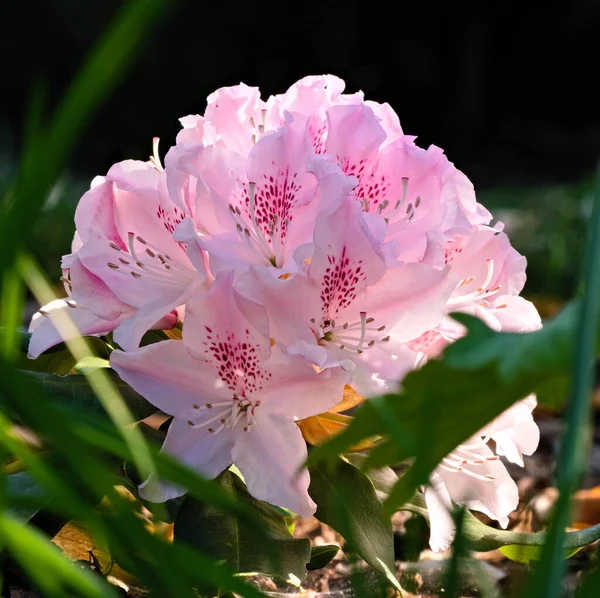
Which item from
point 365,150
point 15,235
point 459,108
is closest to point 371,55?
point 459,108

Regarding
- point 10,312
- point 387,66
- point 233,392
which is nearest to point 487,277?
point 233,392

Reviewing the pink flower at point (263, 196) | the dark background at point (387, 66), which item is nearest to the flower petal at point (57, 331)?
the pink flower at point (263, 196)

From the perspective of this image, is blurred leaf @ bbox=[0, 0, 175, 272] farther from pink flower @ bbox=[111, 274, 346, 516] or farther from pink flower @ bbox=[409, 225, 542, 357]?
pink flower @ bbox=[409, 225, 542, 357]

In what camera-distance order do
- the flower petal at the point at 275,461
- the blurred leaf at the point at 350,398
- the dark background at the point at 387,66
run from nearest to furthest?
the flower petal at the point at 275,461 → the blurred leaf at the point at 350,398 → the dark background at the point at 387,66

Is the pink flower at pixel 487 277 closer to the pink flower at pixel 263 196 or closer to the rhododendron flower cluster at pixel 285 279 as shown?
the rhododendron flower cluster at pixel 285 279

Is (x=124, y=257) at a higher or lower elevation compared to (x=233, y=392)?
higher

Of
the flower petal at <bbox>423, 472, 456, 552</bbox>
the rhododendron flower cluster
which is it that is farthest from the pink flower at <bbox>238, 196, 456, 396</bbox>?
the flower petal at <bbox>423, 472, 456, 552</bbox>

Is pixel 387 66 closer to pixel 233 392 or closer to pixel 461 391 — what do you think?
pixel 233 392

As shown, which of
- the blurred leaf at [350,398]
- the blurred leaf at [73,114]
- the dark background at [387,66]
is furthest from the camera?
the dark background at [387,66]
